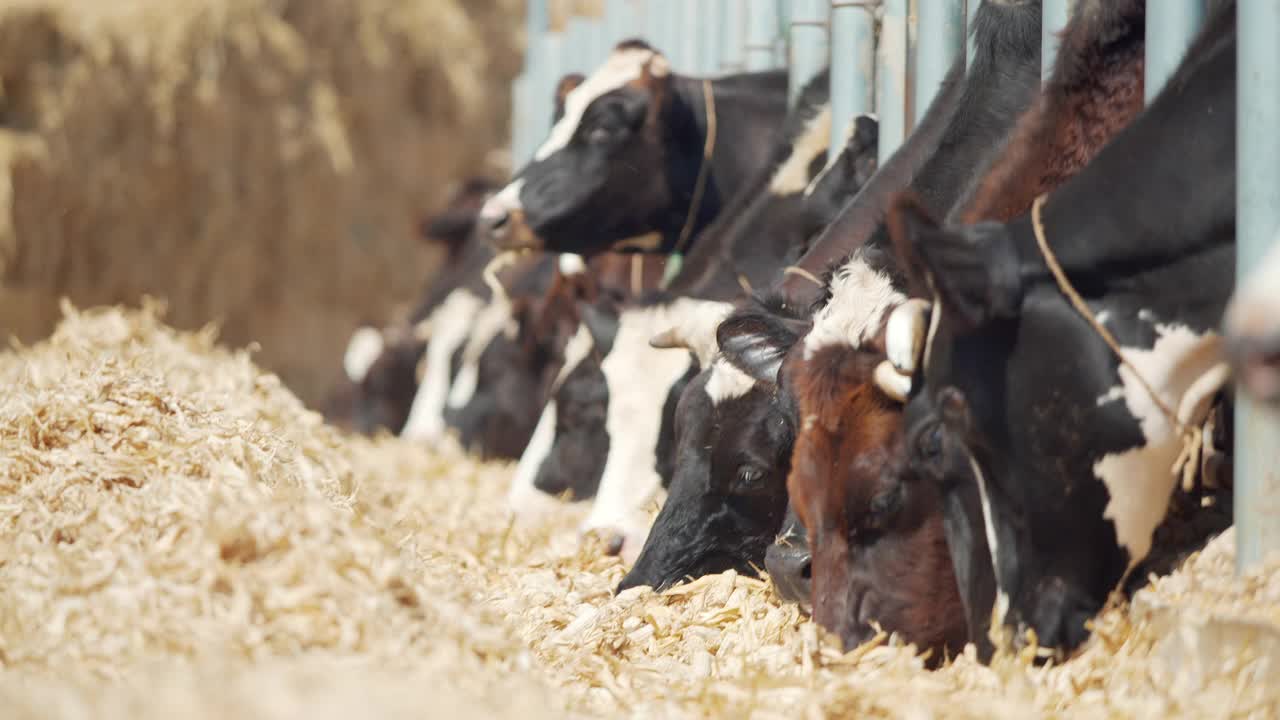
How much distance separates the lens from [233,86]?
1109 cm

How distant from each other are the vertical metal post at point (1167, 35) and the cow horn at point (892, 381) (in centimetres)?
78

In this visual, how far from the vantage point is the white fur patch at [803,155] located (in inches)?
208

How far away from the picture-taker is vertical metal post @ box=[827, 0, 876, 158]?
504 centimetres

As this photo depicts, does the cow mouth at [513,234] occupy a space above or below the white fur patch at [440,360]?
above

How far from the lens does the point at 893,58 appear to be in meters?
4.75

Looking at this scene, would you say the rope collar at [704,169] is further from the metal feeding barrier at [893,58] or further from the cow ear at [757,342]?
the cow ear at [757,342]

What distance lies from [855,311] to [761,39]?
3.62 meters

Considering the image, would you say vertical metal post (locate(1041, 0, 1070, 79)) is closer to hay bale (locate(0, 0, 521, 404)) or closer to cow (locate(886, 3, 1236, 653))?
cow (locate(886, 3, 1236, 653))

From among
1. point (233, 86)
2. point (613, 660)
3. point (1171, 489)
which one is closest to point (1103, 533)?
point (1171, 489)

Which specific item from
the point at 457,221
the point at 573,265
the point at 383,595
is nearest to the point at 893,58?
the point at 573,265

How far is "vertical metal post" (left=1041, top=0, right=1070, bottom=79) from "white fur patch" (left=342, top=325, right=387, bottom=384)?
718cm

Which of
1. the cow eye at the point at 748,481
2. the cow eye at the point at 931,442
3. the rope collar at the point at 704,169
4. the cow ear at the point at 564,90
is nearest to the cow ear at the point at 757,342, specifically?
the cow eye at the point at 748,481

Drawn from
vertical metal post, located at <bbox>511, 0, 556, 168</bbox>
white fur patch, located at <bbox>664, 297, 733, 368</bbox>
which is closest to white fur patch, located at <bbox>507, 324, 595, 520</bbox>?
white fur patch, located at <bbox>664, 297, 733, 368</bbox>

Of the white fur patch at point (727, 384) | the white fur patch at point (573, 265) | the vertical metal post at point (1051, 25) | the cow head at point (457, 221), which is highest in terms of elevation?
the vertical metal post at point (1051, 25)
